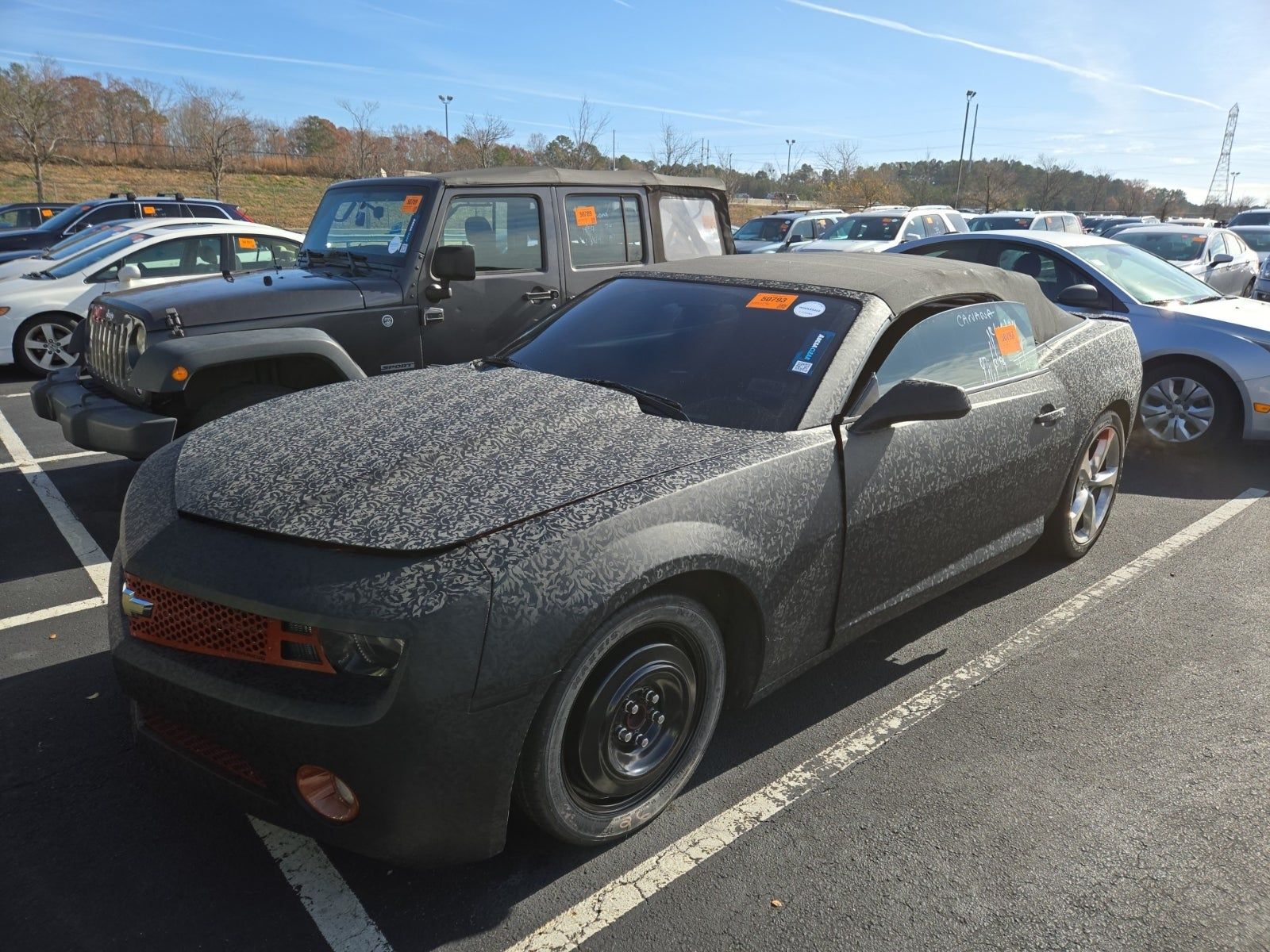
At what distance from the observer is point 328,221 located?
5875 millimetres

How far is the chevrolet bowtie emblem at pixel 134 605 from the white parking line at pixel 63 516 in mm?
1402

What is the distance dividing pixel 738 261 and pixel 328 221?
3297 millimetres

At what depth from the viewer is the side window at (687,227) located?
21.3 ft

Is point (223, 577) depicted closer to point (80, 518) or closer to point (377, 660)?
point (377, 660)

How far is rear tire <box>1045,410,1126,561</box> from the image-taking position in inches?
167

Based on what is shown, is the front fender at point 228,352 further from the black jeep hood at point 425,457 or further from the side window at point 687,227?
the side window at point 687,227

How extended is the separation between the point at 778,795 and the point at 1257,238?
2456 cm

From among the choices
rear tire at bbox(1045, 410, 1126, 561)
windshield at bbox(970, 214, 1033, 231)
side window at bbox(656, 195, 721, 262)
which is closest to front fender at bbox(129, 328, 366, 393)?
side window at bbox(656, 195, 721, 262)

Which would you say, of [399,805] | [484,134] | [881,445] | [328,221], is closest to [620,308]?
[881,445]

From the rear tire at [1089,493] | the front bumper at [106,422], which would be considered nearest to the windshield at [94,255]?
the front bumper at [106,422]

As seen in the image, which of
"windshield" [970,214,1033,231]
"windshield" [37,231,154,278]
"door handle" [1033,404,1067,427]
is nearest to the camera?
"door handle" [1033,404,1067,427]

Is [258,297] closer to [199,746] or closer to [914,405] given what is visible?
[199,746]

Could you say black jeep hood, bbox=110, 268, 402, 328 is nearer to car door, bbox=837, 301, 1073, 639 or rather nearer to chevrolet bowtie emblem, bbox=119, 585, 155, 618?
chevrolet bowtie emblem, bbox=119, 585, 155, 618

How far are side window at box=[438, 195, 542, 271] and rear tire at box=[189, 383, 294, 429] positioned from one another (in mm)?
1415
